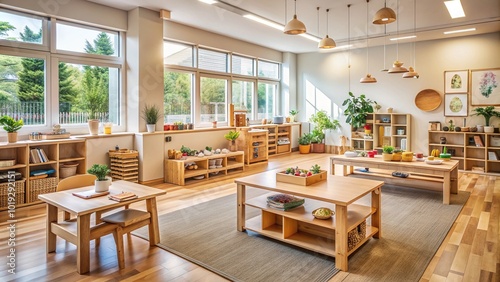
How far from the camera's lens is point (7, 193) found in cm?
436

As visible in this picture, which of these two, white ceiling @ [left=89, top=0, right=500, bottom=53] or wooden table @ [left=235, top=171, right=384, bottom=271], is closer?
wooden table @ [left=235, top=171, right=384, bottom=271]

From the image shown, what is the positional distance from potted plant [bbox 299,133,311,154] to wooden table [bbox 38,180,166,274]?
7237mm

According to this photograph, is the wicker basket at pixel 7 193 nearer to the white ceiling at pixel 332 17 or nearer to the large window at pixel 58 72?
the large window at pixel 58 72

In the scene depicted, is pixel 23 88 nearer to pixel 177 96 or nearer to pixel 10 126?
pixel 10 126

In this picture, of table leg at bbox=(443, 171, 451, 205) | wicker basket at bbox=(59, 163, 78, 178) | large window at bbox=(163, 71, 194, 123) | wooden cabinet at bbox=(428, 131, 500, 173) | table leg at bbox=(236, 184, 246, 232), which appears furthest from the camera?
wooden cabinet at bbox=(428, 131, 500, 173)

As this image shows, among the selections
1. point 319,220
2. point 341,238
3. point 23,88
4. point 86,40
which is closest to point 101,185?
point 319,220

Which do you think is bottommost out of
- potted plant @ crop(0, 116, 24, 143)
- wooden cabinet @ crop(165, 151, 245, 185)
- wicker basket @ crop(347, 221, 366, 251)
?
wicker basket @ crop(347, 221, 366, 251)

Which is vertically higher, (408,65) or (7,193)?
(408,65)

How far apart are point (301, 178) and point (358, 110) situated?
6292 millimetres

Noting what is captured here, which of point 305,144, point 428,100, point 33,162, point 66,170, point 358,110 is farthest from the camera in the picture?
point 305,144

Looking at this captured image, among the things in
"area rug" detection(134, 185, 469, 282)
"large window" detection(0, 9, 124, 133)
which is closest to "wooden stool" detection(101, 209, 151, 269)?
"area rug" detection(134, 185, 469, 282)

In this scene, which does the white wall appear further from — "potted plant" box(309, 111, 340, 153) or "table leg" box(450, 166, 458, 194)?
"table leg" box(450, 166, 458, 194)

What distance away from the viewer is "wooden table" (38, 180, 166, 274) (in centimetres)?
263

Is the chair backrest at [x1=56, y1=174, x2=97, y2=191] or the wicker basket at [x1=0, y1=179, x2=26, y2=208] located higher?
the chair backrest at [x1=56, y1=174, x2=97, y2=191]
